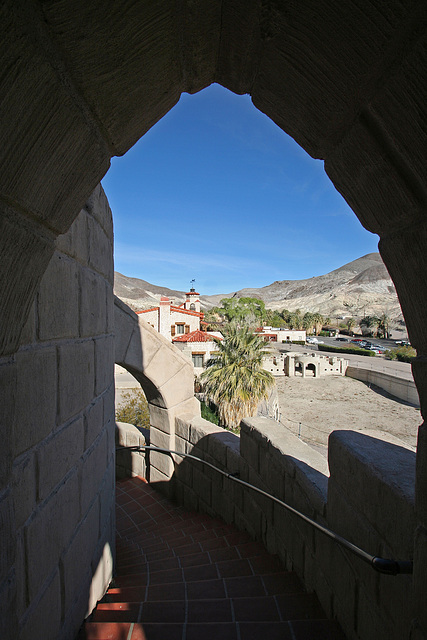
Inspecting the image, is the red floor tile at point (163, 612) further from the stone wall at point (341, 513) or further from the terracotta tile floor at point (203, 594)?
the stone wall at point (341, 513)

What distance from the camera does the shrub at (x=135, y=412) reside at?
11.5 meters

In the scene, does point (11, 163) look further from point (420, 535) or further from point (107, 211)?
point (107, 211)

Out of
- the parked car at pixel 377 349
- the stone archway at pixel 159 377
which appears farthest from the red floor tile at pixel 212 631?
the parked car at pixel 377 349

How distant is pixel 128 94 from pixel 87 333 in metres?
1.49

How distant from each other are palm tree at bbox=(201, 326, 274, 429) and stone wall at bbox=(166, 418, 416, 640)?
34.1 feet

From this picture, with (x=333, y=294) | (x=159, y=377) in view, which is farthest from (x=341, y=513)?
(x=333, y=294)

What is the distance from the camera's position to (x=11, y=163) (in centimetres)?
76

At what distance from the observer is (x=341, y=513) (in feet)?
Result: 6.72

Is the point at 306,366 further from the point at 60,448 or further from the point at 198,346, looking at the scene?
the point at 60,448

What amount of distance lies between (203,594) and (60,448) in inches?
80.2

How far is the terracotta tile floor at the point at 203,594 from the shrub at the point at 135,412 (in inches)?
275

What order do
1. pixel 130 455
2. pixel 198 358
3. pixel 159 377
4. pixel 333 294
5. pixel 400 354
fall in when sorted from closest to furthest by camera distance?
pixel 159 377 < pixel 130 455 < pixel 198 358 < pixel 400 354 < pixel 333 294

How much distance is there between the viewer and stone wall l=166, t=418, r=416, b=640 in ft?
4.94

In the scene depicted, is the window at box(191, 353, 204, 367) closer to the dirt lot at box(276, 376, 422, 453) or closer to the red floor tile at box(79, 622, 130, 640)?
the dirt lot at box(276, 376, 422, 453)
